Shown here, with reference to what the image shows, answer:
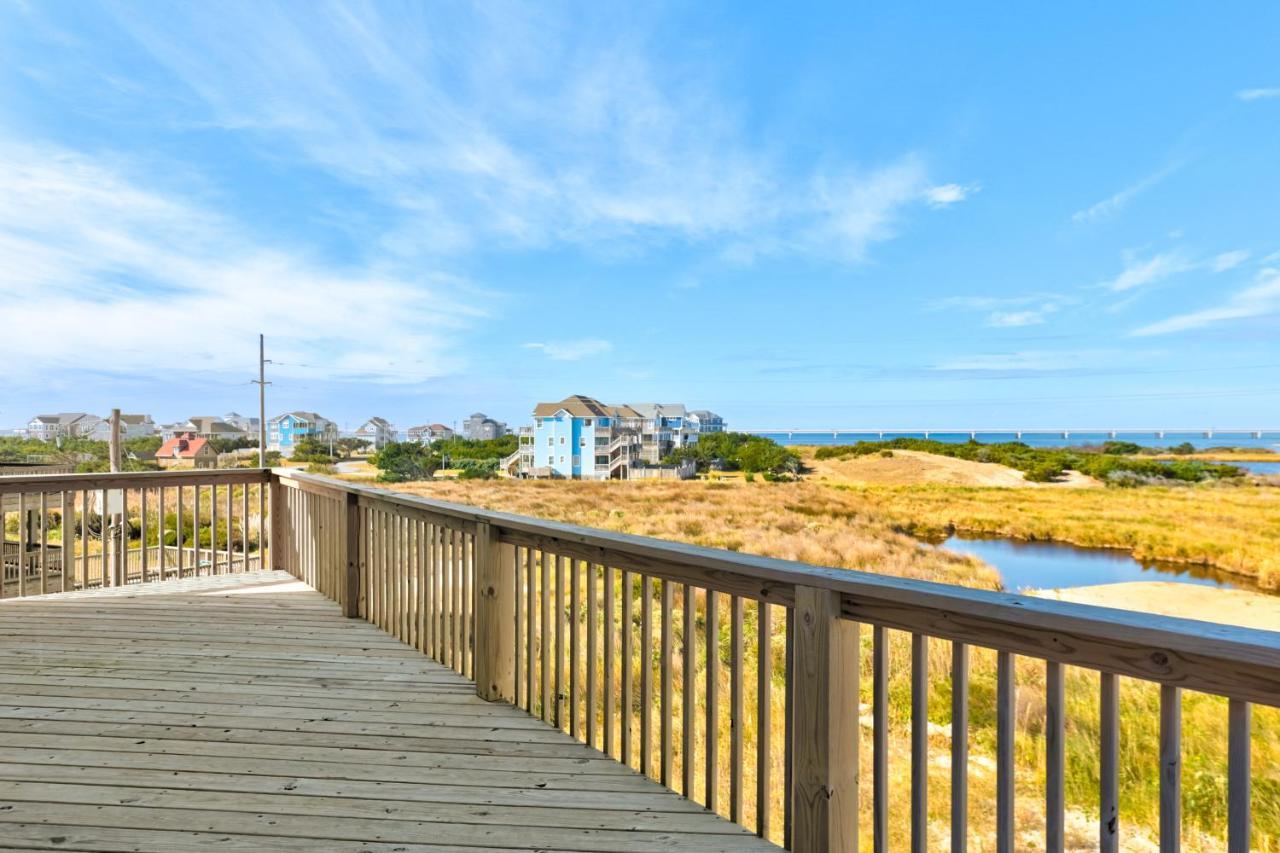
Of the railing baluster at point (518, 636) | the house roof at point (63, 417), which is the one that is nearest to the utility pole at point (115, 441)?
the railing baluster at point (518, 636)

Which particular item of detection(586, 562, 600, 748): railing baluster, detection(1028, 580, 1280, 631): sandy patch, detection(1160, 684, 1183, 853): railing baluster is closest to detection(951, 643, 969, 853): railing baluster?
detection(1160, 684, 1183, 853): railing baluster

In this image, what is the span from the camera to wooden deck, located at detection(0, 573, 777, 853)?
6.18 ft

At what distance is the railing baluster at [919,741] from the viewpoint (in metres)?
1.44

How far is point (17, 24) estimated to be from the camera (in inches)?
336

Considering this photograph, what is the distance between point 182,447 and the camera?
35.6 metres

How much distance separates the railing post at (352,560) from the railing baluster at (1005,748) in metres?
3.94

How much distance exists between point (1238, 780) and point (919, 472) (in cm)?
3474

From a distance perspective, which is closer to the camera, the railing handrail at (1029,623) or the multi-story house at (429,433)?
the railing handrail at (1029,623)

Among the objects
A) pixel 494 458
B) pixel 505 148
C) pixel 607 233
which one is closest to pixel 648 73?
pixel 505 148

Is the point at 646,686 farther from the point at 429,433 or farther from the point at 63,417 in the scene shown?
the point at 429,433

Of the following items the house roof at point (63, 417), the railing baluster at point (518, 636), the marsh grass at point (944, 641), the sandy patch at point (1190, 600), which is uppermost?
the house roof at point (63, 417)

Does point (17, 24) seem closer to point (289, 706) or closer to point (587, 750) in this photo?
point (289, 706)

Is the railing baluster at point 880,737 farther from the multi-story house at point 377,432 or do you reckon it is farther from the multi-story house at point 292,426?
the multi-story house at point 292,426

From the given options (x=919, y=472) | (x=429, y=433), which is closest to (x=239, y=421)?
(x=429, y=433)
